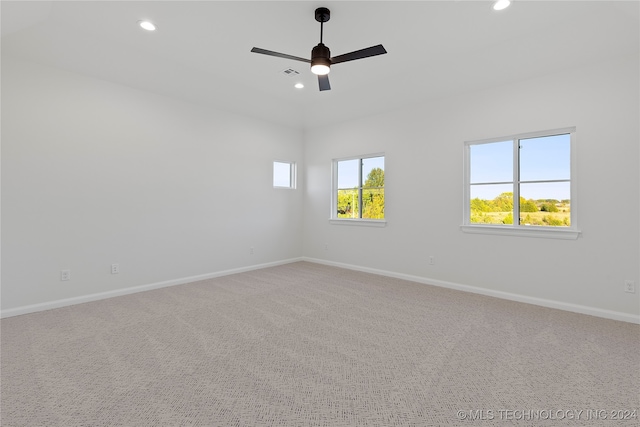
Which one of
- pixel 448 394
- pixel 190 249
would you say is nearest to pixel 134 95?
pixel 190 249

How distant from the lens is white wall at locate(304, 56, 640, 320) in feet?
10.3

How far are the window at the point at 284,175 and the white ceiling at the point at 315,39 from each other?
189 cm

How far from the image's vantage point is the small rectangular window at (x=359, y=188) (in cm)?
532

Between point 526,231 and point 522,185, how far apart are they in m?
0.61

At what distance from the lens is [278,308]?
11.4 ft

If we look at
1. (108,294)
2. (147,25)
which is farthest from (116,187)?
(147,25)

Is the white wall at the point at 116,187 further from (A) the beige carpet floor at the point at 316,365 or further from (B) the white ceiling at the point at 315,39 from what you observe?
(A) the beige carpet floor at the point at 316,365

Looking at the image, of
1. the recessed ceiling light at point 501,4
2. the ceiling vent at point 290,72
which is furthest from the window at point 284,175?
the recessed ceiling light at point 501,4

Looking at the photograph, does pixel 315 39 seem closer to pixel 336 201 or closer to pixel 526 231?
pixel 336 201

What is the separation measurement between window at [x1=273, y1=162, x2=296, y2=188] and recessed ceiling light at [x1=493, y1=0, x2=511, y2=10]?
164 inches

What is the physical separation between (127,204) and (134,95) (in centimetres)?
149

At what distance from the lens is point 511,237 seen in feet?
12.5

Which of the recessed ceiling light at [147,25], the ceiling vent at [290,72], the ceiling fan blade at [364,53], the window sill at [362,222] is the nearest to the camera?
the ceiling fan blade at [364,53]

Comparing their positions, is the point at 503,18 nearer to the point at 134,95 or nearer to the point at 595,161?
the point at 595,161
